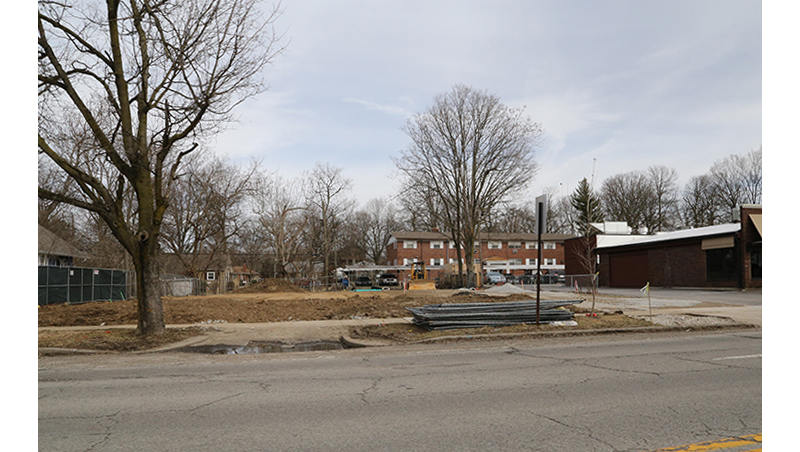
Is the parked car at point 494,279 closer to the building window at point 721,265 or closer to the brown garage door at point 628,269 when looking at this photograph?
the brown garage door at point 628,269

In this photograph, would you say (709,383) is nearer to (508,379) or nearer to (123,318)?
(508,379)

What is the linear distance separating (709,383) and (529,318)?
23.8 ft

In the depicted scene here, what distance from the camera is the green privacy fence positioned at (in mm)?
27891

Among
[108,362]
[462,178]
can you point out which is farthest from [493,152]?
[108,362]

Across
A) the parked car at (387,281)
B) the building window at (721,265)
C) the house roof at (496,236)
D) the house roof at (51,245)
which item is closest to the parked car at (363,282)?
the parked car at (387,281)

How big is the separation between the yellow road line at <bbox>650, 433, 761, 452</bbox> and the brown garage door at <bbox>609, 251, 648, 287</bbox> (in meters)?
39.0

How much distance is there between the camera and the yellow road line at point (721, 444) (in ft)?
15.7

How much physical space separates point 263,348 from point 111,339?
4.03 metres

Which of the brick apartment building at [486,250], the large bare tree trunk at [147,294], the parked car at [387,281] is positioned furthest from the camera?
the brick apartment building at [486,250]

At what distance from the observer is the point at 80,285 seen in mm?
30484

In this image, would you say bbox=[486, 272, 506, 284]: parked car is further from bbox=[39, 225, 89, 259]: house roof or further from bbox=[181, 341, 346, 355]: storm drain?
bbox=[181, 341, 346, 355]: storm drain

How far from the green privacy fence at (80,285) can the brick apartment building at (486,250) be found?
43994mm

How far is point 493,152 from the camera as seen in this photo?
41250 millimetres

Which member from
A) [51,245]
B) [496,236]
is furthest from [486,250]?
[51,245]
